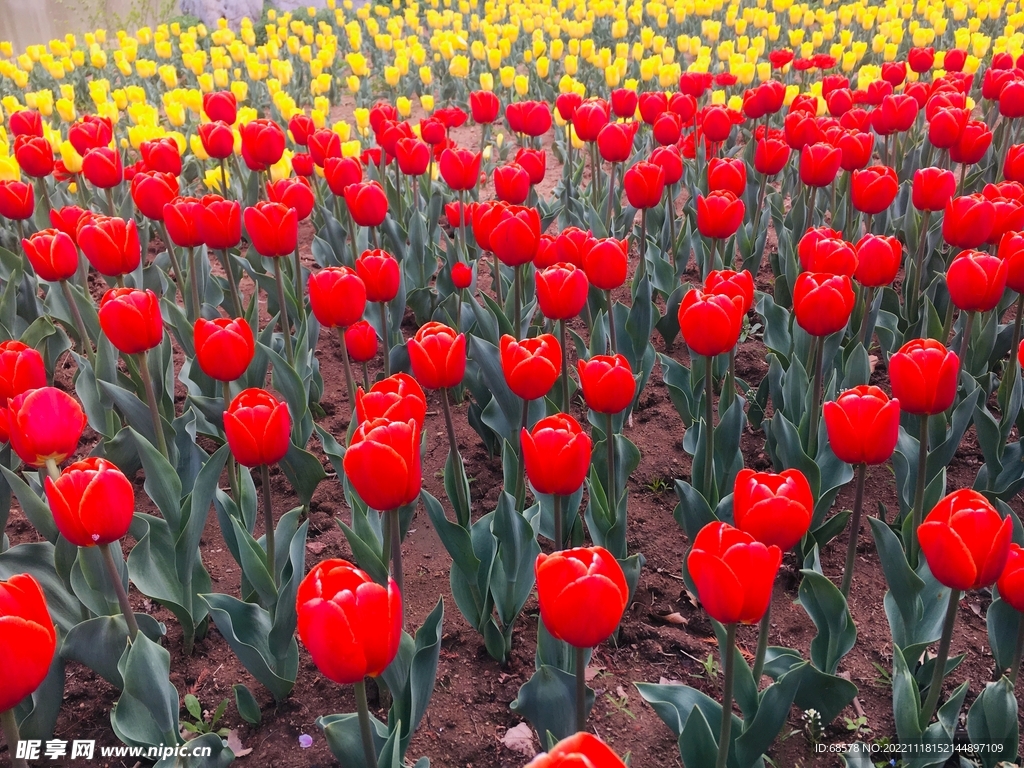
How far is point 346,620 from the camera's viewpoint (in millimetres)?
1288

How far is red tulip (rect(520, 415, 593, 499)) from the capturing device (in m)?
1.75

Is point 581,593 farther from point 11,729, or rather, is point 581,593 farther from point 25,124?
point 25,124

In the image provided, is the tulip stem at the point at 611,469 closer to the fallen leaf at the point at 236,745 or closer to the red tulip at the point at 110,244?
the fallen leaf at the point at 236,745

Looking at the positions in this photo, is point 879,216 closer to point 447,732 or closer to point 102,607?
point 447,732

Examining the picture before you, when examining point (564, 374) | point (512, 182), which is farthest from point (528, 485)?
point (512, 182)

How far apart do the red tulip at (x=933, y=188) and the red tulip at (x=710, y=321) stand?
1406 millimetres

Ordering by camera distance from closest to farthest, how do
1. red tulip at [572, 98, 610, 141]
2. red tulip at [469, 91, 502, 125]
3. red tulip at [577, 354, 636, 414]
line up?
1. red tulip at [577, 354, 636, 414]
2. red tulip at [572, 98, 610, 141]
3. red tulip at [469, 91, 502, 125]

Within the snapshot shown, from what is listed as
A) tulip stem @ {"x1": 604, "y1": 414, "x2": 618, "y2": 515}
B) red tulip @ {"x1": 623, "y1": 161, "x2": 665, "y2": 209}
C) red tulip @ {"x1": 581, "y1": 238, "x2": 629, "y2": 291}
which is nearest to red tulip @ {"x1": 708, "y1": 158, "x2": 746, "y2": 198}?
red tulip @ {"x1": 623, "y1": 161, "x2": 665, "y2": 209}

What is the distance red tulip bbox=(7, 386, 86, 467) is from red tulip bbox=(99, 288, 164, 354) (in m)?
0.39

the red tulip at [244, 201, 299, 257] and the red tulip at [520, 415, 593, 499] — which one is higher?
the red tulip at [244, 201, 299, 257]

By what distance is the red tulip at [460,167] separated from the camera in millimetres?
3572

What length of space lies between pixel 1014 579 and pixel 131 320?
2083 mm

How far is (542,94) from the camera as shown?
8.85 metres

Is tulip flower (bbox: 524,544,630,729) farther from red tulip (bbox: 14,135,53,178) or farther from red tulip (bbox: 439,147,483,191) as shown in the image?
red tulip (bbox: 14,135,53,178)
